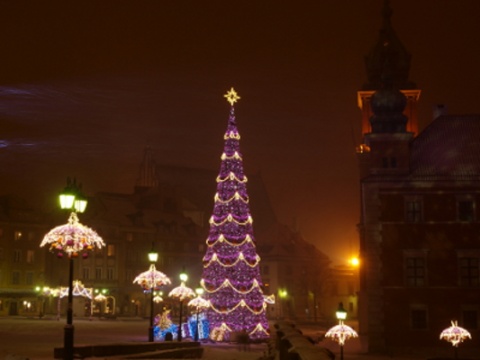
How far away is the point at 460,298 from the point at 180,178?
105 metres

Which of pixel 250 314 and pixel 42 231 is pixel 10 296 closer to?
pixel 42 231

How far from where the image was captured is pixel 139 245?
394ft

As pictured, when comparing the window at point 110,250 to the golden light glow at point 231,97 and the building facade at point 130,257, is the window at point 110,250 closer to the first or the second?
the building facade at point 130,257

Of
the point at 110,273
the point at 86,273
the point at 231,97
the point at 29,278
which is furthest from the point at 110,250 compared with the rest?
the point at 231,97

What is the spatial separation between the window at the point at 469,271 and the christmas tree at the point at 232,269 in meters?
13.5

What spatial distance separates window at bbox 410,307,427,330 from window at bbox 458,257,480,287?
306 cm

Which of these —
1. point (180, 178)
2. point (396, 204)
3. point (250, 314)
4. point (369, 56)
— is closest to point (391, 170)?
point (396, 204)

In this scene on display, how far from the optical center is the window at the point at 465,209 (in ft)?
180

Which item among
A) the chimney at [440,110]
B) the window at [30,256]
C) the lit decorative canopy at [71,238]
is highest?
the chimney at [440,110]

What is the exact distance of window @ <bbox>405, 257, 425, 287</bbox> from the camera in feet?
179

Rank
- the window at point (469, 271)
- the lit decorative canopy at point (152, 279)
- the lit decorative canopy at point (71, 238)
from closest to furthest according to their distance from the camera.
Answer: the lit decorative canopy at point (71, 238) < the lit decorative canopy at point (152, 279) < the window at point (469, 271)

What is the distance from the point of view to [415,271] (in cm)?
5491

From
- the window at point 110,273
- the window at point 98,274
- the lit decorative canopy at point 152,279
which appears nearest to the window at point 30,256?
the window at point 98,274

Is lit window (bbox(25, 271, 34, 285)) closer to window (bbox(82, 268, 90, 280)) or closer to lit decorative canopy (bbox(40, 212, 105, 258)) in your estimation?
window (bbox(82, 268, 90, 280))
